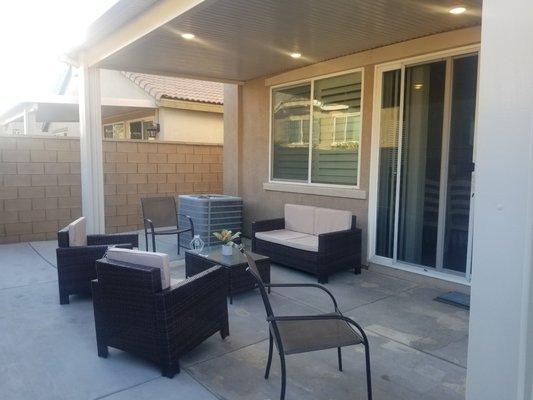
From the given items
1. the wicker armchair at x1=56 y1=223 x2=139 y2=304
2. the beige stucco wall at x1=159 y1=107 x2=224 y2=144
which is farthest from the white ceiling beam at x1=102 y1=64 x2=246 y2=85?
the wicker armchair at x1=56 y1=223 x2=139 y2=304

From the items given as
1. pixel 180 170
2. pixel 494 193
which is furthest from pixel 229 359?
pixel 180 170

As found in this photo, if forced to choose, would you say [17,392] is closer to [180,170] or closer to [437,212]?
[437,212]

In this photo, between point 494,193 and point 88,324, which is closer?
point 494,193

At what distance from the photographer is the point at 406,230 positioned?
5422 mm

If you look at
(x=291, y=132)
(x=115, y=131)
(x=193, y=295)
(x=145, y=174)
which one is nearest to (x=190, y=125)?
(x=145, y=174)

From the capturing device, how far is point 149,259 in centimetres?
291

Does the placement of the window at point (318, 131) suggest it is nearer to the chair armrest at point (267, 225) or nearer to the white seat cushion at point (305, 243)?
the chair armrest at point (267, 225)

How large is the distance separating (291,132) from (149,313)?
487cm

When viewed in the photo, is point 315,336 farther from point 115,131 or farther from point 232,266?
point 115,131

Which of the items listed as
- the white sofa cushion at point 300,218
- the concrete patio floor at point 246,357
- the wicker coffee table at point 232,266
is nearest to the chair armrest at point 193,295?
the concrete patio floor at point 246,357

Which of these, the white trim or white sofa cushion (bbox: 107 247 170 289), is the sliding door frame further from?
white sofa cushion (bbox: 107 247 170 289)

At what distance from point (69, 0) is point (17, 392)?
5.02 m

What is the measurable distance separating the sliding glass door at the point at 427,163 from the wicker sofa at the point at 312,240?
529mm

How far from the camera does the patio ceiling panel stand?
410cm
